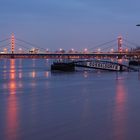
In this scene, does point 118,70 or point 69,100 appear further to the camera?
point 118,70

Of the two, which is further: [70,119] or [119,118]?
[119,118]

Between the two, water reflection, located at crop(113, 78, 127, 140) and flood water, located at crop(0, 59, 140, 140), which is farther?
water reflection, located at crop(113, 78, 127, 140)

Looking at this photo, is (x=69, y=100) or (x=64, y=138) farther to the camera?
(x=69, y=100)

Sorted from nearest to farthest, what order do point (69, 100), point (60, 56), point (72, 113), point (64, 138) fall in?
point (64, 138) → point (72, 113) → point (69, 100) → point (60, 56)

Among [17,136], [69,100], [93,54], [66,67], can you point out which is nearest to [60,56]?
[93,54]

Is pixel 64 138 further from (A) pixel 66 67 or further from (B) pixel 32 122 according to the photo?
(A) pixel 66 67

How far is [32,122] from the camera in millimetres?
9977

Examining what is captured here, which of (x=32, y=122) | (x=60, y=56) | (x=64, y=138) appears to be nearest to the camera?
(x=64, y=138)

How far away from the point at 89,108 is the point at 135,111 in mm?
1457

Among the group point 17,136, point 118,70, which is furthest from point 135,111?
point 118,70

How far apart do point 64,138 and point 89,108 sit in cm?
429

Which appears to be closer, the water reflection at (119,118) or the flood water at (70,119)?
the flood water at (70,119)

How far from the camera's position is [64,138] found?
27.3ft

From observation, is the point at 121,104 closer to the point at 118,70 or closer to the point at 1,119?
the point at 1,119
